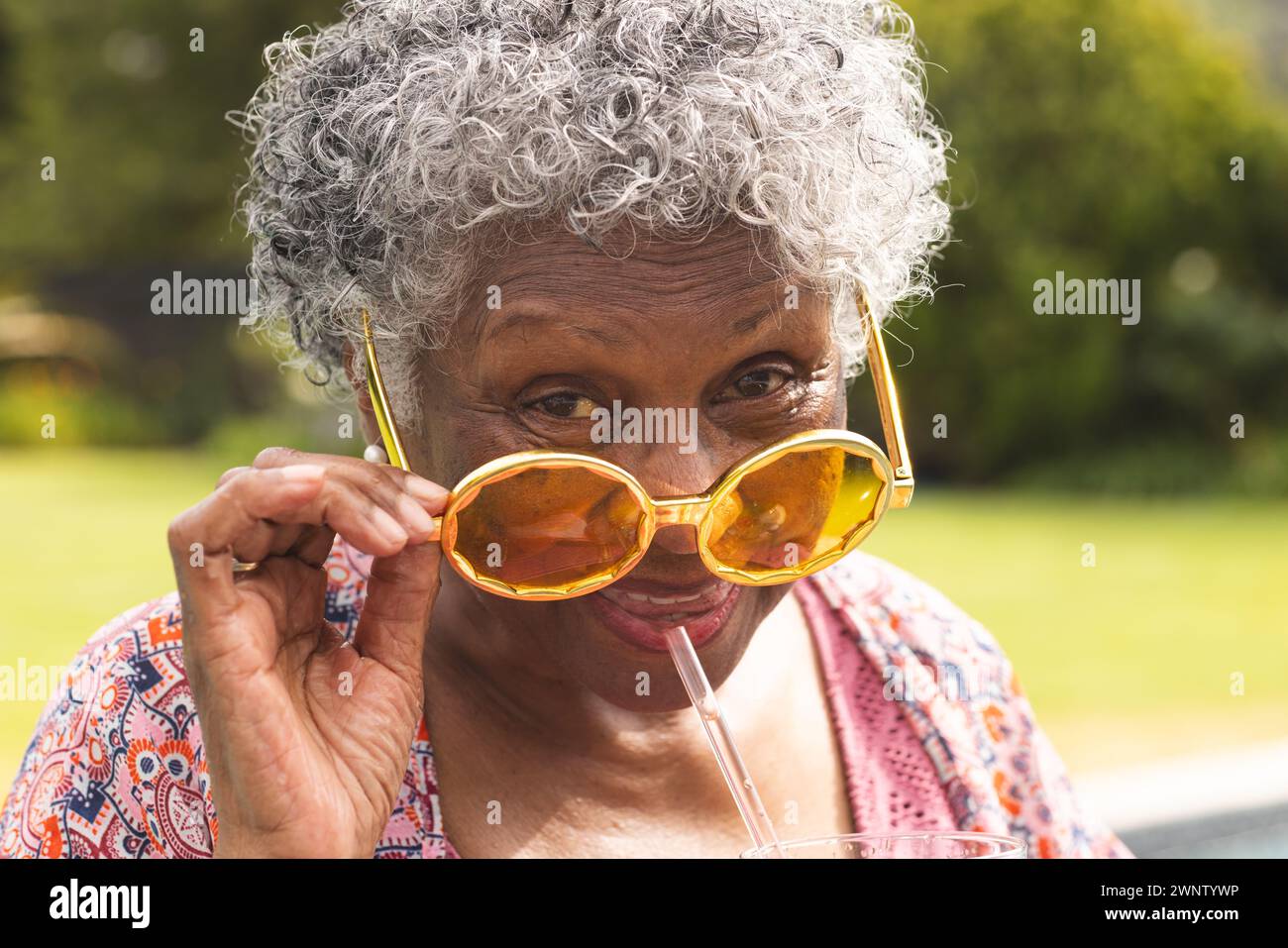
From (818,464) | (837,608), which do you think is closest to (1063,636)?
(837,608)

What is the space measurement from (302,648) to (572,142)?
0.70 meters

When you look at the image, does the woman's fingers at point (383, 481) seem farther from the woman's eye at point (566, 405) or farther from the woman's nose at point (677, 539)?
the woman's nose at point (677, 539)

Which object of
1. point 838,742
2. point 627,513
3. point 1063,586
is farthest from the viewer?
point 1063,586

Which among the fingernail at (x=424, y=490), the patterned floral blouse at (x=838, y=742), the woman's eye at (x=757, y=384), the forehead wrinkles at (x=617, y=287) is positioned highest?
the forehead wrinkles at (x=617, y=287)

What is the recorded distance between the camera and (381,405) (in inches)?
73.0

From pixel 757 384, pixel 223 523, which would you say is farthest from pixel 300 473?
pixel 757 384

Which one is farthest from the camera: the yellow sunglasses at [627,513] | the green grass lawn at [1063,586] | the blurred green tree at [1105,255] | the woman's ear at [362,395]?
the blurred green tree at [1105,255]

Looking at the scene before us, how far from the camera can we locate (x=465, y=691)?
2062mm

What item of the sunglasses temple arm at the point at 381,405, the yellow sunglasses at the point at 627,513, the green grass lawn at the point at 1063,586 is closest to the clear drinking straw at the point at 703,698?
the yellow sunglasses at the point at 627,513

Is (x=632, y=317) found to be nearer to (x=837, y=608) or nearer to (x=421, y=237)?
(x=421, y=237)

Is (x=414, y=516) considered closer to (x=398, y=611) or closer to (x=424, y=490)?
(x=424, y=490)

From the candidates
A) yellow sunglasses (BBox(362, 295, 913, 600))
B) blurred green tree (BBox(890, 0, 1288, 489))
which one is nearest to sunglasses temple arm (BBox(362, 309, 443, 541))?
yellow sunglasses (BBox(362, 295, 913, 600))

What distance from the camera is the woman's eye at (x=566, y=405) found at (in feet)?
5.68

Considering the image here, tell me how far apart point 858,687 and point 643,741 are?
395mm
